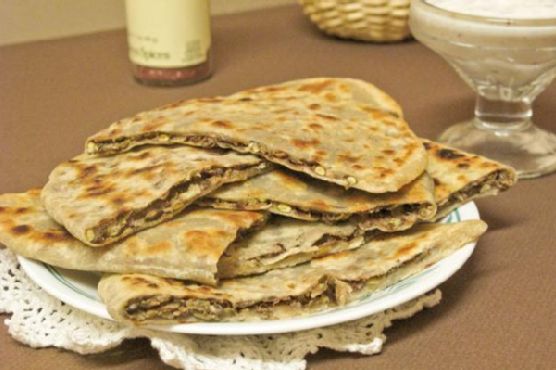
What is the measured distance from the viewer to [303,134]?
41.9 inches

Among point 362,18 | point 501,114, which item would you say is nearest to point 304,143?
point 501,114

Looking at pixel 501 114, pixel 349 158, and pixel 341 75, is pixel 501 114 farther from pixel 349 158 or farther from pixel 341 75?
pixel 349 158

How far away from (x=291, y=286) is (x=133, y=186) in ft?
0.67

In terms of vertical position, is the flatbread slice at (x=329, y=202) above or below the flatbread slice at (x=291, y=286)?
above

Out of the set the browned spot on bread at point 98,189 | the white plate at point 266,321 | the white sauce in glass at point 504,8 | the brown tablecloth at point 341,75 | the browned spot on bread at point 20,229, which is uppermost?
the white sauce in glass at point 504,8

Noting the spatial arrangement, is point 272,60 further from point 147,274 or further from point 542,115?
point 147,274

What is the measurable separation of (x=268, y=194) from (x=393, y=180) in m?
0.13

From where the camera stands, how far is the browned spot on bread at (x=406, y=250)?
958 millimetres

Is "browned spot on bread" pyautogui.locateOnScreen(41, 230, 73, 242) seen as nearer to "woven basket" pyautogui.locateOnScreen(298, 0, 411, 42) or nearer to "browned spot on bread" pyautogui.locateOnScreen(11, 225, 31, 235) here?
"browned spot on bread" pyautogui.locateOnScreen(11, 225, 31, 235)

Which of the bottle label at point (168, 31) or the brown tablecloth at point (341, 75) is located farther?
the bottle label at point (168, 31)

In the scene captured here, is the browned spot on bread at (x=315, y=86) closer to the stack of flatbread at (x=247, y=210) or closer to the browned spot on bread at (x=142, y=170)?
the stack of flatbread at (x=247, y=210)

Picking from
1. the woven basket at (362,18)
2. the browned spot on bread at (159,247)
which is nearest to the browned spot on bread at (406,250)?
the browned spot on bread at (159,247)

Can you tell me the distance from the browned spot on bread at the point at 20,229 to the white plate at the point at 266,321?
28 millimetres

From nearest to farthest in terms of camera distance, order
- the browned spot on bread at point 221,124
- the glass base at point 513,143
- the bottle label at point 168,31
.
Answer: the browned spot on bread at point 221,124, the glass base at point 513,143, the bottle label at point 168,31
